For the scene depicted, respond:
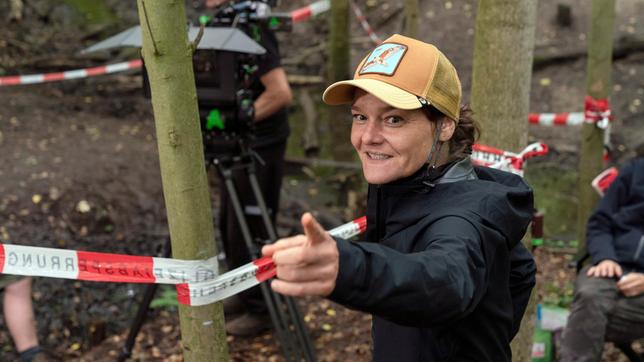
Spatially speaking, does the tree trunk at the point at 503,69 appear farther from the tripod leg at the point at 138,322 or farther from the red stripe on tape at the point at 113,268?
the tripod leg at the point at 138,322

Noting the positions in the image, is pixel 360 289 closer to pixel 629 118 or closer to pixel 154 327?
pixel 154 327

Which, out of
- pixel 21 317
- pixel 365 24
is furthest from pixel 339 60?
pixel 21 317

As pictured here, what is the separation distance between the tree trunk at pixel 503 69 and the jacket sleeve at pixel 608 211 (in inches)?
46.9

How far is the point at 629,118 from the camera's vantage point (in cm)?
809

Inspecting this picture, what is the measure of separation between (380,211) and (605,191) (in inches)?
107

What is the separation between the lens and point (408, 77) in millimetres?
1711

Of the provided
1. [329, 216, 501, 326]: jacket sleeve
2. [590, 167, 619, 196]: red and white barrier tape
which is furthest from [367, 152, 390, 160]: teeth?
[590, 167, 619, 196]: red and white barrier tape

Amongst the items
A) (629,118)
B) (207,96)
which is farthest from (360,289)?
(629,118)

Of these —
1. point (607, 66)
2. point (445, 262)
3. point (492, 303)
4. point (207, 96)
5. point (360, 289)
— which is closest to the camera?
point (360, 289)

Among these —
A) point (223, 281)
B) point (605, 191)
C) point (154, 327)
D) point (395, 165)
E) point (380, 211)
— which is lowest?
point (154, 327)

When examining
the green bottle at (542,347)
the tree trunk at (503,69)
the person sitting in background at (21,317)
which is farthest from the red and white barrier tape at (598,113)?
the person sitting in background at (21,317)

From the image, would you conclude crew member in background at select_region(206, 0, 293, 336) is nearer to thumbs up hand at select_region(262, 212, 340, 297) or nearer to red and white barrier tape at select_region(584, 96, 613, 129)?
red and white barrier tape at select_region(584, 96, 613, 129)

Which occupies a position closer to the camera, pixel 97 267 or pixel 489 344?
pixel 489 344

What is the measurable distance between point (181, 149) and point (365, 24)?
10.3 m
